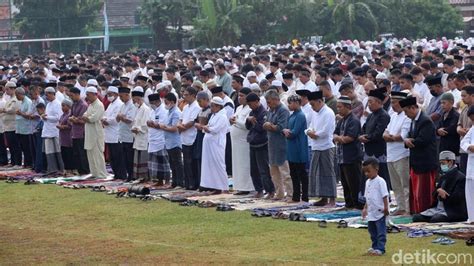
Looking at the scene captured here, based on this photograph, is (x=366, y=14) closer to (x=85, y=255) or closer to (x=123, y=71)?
(x=123, y=71)

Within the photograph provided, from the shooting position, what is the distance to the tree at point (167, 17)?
181 feet

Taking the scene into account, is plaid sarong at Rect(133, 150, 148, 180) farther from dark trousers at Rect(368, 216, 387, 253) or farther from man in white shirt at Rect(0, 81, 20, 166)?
dark trousers at Rect(368, 216, 387, 253)

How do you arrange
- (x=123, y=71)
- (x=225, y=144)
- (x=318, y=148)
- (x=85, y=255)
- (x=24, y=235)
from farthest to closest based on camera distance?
(x=123, y=71) < (x=225, y=144) < (x=318, y=148) < (x=24, y=235) < (x=85, y=255)

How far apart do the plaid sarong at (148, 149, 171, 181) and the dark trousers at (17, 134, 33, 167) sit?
4.49m

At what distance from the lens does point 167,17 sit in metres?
55.3

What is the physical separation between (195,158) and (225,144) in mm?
Answer: 532

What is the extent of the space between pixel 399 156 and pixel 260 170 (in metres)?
3.01

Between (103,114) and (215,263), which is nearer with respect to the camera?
(215,263)

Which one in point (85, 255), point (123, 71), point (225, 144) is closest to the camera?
point (85, 255)

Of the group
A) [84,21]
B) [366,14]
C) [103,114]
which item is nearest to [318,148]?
[103,114]

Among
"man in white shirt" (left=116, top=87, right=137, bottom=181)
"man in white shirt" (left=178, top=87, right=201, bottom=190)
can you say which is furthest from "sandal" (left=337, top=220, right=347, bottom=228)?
"man in white shirt" (left=116, top=87, right=137, bottom=181)

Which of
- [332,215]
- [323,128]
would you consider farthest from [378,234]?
[323,128]

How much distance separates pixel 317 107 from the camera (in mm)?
17500

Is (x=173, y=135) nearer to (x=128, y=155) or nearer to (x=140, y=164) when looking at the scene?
(x=140, y=164)
